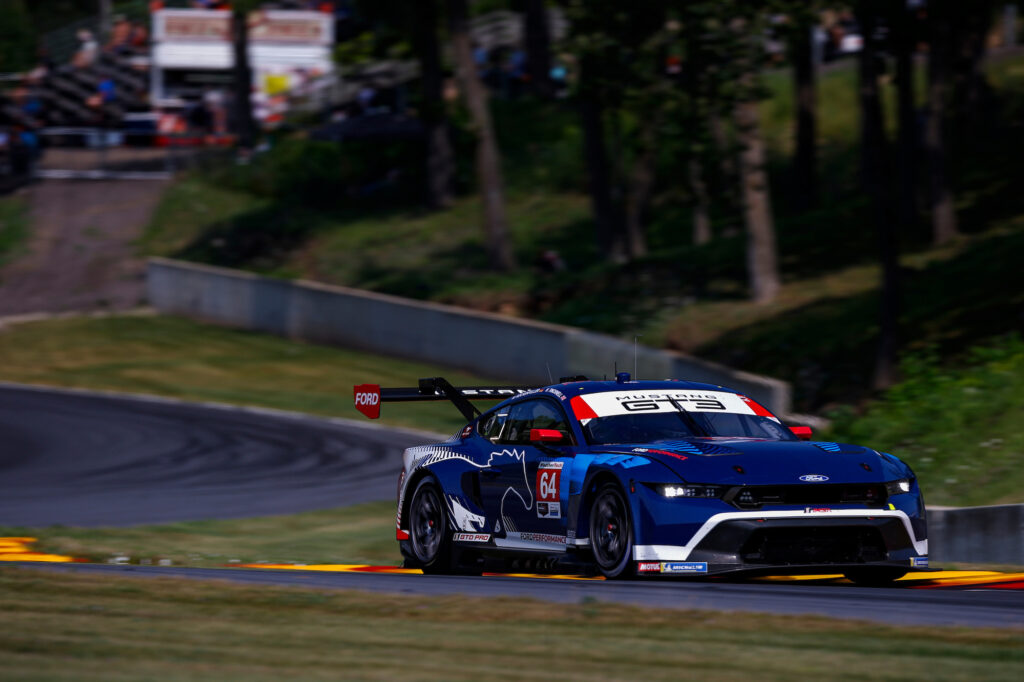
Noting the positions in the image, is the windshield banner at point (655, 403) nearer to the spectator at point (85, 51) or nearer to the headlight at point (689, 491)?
the headlight at point (689, 491)

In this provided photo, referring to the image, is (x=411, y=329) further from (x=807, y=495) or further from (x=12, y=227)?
(x=807, y=495)

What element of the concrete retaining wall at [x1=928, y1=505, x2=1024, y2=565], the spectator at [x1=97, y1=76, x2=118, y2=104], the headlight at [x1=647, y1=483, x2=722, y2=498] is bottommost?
the concrete retaining wall at [x1=928, y1=505, x2=1024, y2=565]

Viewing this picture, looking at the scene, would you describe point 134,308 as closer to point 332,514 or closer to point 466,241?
point 466,241

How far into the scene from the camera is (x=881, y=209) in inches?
875

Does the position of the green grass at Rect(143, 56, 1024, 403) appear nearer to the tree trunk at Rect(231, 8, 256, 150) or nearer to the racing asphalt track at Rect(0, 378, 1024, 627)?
the tree trunk at Rect(231, 8, 256, 150)

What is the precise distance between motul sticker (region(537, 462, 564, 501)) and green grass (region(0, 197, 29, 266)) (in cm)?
3633

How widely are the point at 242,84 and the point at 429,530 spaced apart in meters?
44.9

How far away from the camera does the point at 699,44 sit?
2352 centimetres

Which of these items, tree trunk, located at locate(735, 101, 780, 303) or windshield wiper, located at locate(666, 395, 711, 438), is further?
tree trunk, located at locate(735, 101, 780, 303)

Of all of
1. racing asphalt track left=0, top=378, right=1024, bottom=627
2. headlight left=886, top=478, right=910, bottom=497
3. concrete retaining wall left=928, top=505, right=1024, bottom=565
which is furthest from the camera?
concrete retaining wall left=928, top=505, right=1024, bottom=565

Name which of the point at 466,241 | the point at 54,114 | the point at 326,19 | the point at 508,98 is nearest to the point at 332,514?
the point at 466,241

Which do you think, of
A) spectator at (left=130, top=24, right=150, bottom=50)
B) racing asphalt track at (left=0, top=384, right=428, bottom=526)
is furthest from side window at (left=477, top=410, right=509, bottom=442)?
spectator at (left=130, top=24, right=150, bottom=50)

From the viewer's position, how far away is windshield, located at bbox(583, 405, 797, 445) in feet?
32.8

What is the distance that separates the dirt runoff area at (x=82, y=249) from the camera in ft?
133
